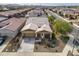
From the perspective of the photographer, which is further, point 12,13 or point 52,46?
point 12,13

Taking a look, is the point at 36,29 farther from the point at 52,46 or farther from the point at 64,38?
the point at 64,38

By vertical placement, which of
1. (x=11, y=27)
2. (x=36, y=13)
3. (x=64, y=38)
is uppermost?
Answer: (x=36, y=13)

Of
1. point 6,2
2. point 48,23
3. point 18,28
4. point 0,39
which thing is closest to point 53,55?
point 48,23

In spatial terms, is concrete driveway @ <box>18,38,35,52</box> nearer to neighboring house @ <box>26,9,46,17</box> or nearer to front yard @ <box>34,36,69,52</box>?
front yard @ <box>34,36,69,52</box>

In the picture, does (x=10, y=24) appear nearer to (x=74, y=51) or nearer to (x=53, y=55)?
(x=53, y=55)

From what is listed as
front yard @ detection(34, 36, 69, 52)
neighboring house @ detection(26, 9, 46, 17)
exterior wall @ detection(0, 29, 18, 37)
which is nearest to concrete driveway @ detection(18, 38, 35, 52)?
front yard @ detection(34, 36, 69, 52)

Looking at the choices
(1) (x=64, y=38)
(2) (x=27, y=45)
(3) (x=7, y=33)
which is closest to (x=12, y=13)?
(3) (x=7, y=33)
